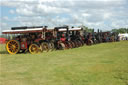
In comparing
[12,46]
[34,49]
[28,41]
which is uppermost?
[28,41]

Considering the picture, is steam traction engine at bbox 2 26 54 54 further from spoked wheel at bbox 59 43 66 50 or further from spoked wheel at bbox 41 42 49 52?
spoked wheel at bbox 59 43 66 50

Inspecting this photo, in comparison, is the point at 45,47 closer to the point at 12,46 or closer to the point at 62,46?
the point at 62,46

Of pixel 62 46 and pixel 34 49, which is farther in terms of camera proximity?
pixel 62 46

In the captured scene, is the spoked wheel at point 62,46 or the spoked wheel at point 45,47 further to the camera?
the spoked wheel at point 62,46

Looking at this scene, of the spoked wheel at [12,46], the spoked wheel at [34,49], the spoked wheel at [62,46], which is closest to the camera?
the spoked wheel at [34,49]

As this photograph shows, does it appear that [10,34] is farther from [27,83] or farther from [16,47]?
[27,83]

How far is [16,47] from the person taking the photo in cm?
1344

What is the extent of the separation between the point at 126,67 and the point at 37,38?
825 centimetres

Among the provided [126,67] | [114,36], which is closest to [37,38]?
[126,67]

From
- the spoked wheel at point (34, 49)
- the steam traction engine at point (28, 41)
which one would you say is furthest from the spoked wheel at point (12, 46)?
the spoked wheel at point (34, 49)

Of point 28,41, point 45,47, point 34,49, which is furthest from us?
point 45,47

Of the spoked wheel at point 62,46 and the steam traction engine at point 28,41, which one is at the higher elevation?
the steam traction engine at point 28,41

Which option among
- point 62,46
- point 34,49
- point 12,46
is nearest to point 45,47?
point 34,49

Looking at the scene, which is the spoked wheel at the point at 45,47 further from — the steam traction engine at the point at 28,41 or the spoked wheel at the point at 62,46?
the spoked wheel at the point at 62,46
